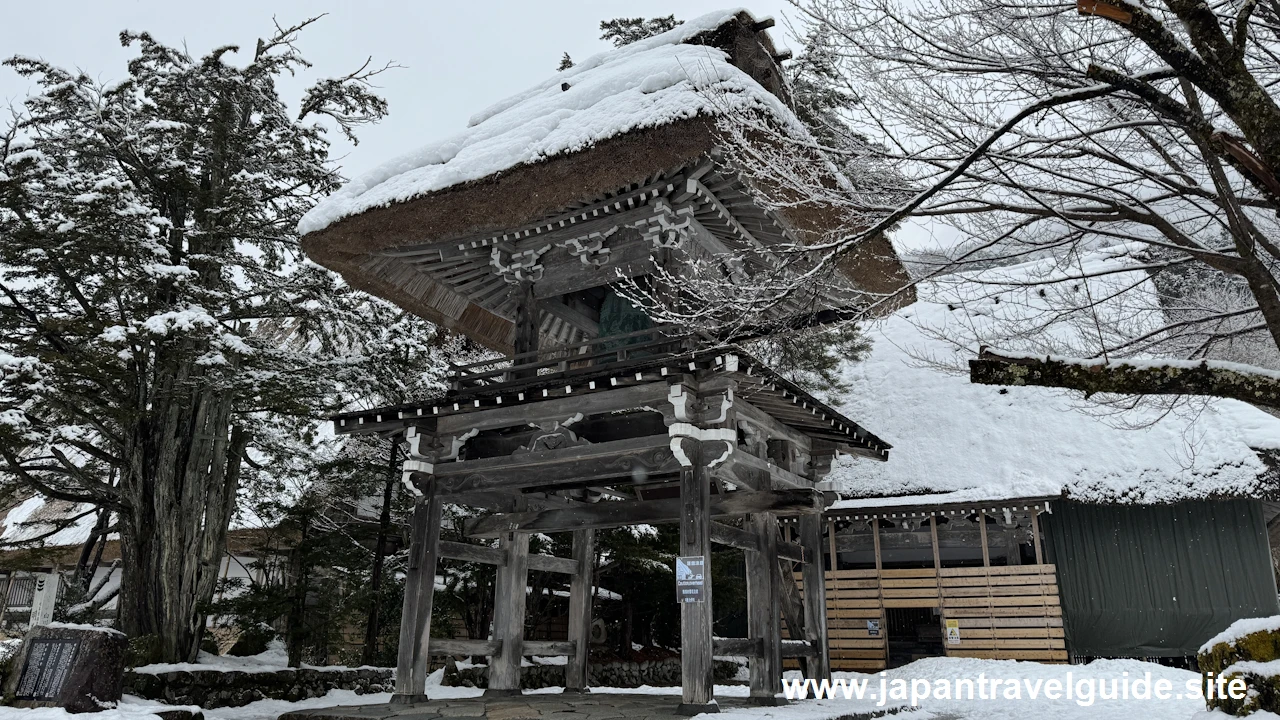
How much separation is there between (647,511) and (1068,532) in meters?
10.3

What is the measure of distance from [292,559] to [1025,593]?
42.4 ft

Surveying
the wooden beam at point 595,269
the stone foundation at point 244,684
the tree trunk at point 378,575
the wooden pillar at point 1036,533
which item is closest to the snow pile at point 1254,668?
the wooden beam at point 595,269

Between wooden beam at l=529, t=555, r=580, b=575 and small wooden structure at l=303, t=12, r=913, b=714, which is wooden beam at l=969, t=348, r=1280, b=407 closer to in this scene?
small wooden structure at l=303, t=12, r=913, b=714

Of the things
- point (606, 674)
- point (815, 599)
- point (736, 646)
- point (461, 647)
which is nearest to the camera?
point (736, 646)

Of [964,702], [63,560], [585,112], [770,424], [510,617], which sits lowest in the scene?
[964,702]

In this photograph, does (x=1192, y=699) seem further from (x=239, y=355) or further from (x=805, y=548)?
(x=239, y=355)

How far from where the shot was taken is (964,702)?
11.1 m

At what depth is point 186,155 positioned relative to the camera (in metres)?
12.5

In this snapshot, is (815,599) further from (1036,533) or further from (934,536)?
(1036,533)

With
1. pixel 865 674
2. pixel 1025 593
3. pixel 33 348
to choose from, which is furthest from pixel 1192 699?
pixel 33 348

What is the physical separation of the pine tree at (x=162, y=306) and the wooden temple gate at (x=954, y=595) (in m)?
9.87

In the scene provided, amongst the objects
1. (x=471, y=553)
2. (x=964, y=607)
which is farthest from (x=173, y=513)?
(x=964, y=607)

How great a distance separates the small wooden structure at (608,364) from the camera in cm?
778

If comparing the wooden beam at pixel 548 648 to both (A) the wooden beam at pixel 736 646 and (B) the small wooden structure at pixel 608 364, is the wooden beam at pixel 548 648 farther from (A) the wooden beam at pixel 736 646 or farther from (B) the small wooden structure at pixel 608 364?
(A) the wooden beam at pixel 736 646
